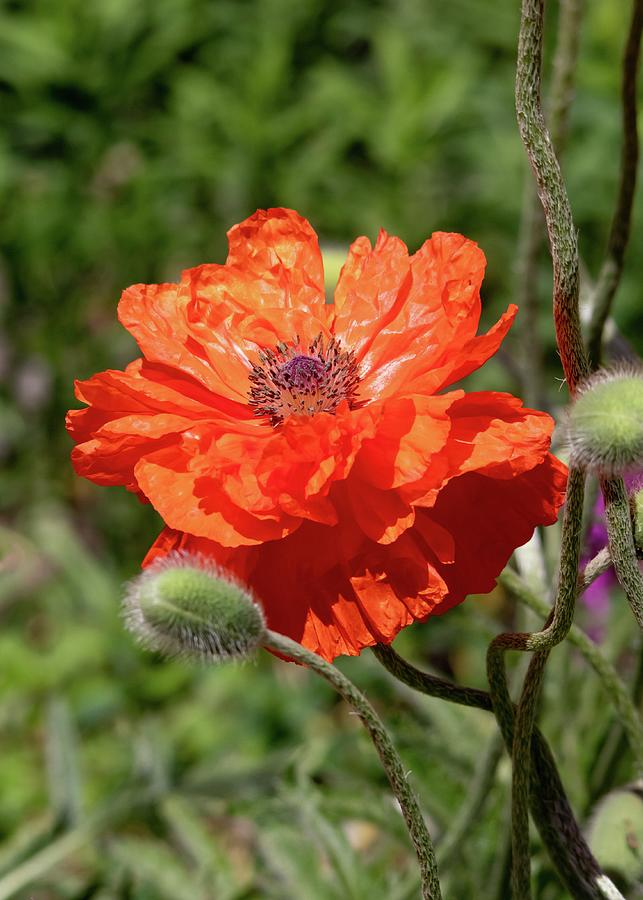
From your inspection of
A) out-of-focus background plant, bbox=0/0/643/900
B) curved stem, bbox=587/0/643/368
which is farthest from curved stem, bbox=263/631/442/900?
out-of-focus background plant, bbox=0/0/643/900

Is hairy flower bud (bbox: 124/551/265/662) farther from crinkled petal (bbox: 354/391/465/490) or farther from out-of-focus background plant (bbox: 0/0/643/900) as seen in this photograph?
out-of-focus background plant (bbox: 0/0/643/900)

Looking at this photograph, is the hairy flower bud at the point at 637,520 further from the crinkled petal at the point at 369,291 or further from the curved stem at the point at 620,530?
the crinkled petal at the point at 369,291

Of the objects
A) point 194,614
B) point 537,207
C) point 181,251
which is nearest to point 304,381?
point 194,614

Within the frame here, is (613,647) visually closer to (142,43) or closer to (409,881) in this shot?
(409,881)

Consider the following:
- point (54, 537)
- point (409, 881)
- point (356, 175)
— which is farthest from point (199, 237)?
point (409, 881)

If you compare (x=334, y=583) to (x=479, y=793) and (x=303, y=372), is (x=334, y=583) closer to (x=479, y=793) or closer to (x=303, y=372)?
(x=303, y=372)

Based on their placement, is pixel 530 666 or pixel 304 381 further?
pixel 304 381
